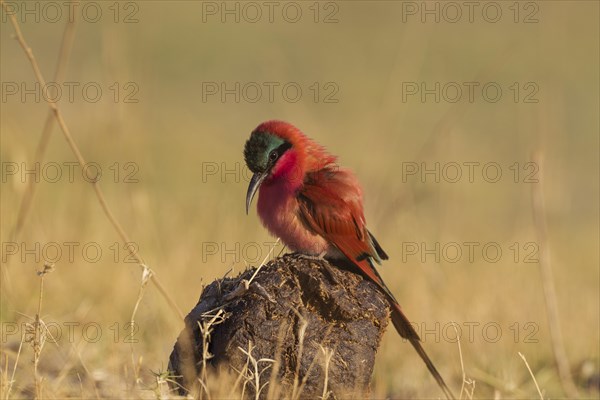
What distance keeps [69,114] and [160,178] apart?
2.13 m

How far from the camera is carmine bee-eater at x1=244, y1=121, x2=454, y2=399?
5.40 metres

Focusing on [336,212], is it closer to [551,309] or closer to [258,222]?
[551,309]

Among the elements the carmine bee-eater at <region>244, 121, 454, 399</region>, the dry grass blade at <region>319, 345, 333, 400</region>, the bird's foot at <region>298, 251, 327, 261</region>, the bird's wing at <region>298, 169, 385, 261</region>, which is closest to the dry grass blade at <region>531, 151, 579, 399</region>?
the carmine bee-eater at <region>244, 121, 454, 399</region>

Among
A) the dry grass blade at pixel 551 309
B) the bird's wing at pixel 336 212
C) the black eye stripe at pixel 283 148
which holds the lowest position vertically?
the dry grass blade at pixel 551 309

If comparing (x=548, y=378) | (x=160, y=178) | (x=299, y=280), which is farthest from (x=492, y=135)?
(x=299, y=280)

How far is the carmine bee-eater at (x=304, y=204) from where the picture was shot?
540 cm

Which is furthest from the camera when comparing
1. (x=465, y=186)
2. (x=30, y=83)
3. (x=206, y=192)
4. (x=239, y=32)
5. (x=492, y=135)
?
(x=239, y=32)

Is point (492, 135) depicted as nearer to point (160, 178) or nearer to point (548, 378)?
point (160, 178)

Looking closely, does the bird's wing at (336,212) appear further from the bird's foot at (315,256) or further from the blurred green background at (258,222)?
the blurred green background at (258,222)

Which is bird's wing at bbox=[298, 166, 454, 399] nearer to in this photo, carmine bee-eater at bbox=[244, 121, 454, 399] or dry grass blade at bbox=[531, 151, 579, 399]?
carmine bee-eater at bbox=[244, 121, 454, 399]

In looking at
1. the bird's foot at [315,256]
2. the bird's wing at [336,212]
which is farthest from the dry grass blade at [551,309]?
the bird's foot at [315,256]

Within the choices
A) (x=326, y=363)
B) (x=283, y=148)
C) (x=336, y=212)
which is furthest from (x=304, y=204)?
(x=326, y=363)

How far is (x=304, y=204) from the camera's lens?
5.45 meters

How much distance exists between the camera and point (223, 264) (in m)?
9.09
